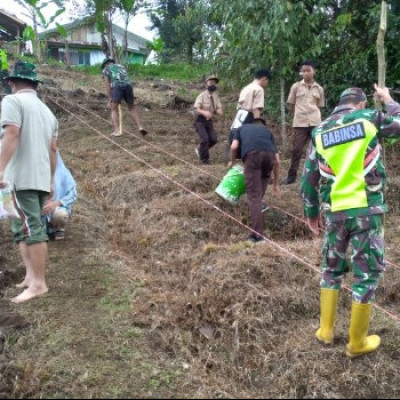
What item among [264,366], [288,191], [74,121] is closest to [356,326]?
[264,366]

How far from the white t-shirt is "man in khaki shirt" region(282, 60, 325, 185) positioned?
437 cm

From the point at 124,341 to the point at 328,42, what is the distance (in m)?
7.84

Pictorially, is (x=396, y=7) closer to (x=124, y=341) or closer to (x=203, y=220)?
(x=203, y=220)

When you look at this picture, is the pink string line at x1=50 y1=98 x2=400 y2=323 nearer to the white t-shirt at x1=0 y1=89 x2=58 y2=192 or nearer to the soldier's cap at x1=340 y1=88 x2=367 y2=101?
the soldier's cap at x1=340 y1=88 x2=367 y2=101

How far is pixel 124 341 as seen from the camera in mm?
3623

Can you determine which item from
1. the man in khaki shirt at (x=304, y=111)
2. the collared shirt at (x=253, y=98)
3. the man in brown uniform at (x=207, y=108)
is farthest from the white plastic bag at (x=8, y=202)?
the man in brown uniform at (x=207, y=108)

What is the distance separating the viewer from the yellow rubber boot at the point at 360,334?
11.1 ft

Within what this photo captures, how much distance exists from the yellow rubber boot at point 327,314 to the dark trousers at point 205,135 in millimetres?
5230

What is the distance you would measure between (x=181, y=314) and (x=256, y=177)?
6.85 ft

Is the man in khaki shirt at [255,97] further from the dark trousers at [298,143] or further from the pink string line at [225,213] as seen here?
the pink string line at [225,213]

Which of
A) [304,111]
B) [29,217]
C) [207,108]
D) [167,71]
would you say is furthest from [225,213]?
[167,71]

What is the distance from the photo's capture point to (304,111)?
7.57 metres

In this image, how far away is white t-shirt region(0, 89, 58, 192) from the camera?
396 cm

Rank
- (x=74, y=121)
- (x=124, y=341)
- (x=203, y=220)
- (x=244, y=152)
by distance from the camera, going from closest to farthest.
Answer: (x=124, y=341) → (x=244, y=152) → (x=203, y=220) → (x=74, y=121)
